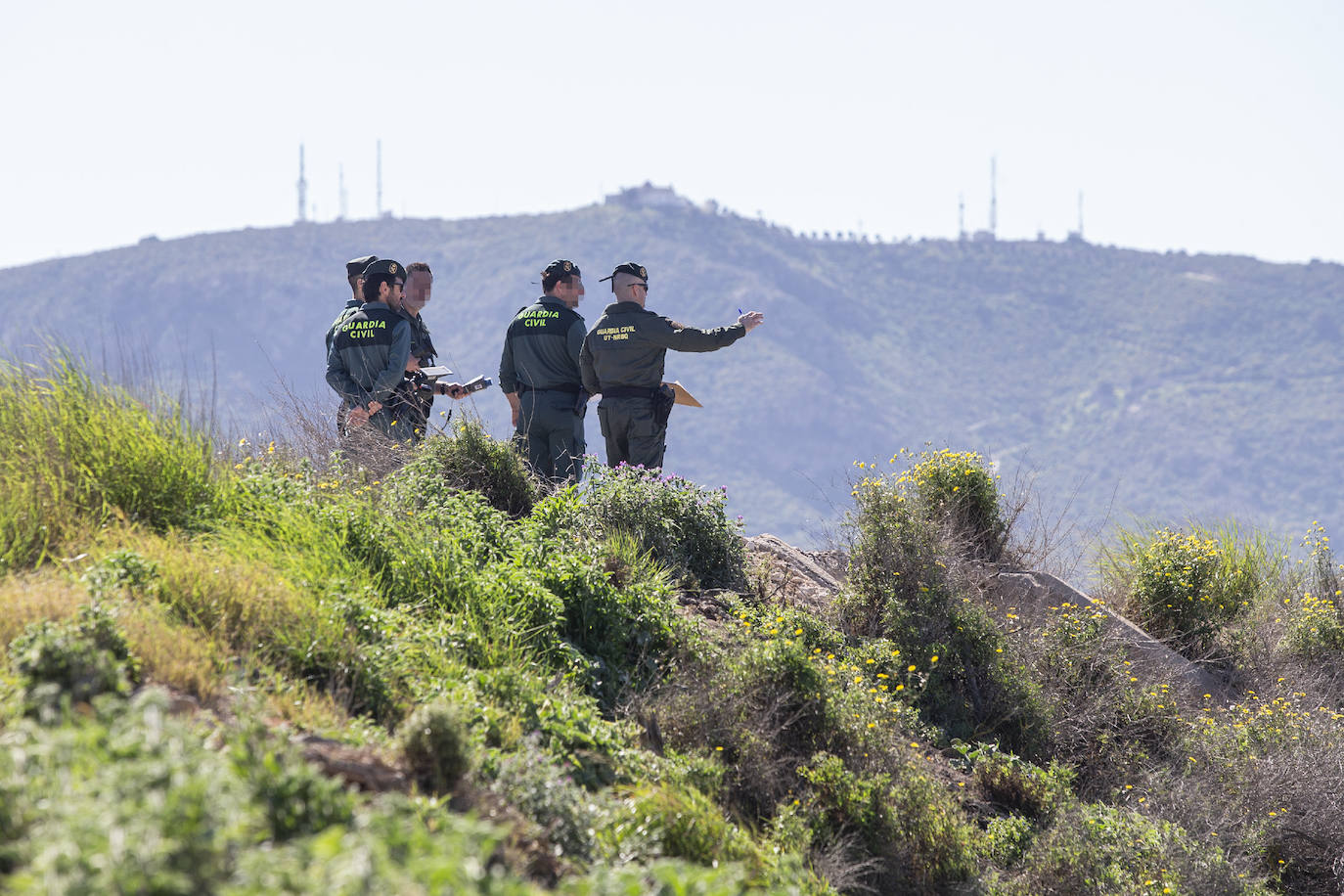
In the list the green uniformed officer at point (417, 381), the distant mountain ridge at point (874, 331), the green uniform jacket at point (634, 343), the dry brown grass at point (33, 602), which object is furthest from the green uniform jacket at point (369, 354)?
the distant mountain ridge at point (874, 331)

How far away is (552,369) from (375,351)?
123 centimetres

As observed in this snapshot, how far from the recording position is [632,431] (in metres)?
8.67

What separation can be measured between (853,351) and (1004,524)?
134 m

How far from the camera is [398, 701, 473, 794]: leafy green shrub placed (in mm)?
3877

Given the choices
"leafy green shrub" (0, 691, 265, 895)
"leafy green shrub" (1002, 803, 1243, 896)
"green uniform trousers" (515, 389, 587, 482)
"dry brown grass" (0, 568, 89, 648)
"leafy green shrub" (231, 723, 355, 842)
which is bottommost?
"leafy green shrub" (1002, 803, 1243, 896)

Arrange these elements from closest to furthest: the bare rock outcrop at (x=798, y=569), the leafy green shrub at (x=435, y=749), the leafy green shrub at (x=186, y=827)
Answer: the leafy green shrub at (x=186, y=827), the leafy green shrub at (x=435, y=749), the bare rock outcrop at (x=798, y=569)

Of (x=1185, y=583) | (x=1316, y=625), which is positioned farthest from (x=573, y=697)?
(x=1316, y=625)

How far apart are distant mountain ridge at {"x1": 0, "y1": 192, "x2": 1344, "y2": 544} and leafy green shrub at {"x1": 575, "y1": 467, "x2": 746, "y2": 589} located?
10491 cm

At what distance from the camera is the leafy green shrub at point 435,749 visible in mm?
3877

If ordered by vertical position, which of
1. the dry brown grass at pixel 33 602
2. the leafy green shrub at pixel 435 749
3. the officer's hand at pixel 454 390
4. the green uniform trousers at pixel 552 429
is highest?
the officer's hand at pixel 454 390

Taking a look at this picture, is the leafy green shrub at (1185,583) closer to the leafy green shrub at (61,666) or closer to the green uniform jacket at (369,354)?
the green uniform jacket at (369,354)

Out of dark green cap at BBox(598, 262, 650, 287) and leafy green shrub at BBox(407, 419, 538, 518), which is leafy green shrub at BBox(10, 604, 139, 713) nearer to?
leafy green shrub at BBox(407, 419, 538, 518)

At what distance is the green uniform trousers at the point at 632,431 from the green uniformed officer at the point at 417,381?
100 cm

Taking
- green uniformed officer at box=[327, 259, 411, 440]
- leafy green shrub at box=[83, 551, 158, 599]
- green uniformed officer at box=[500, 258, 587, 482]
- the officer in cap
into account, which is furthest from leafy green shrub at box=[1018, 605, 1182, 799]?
the officer in cap
